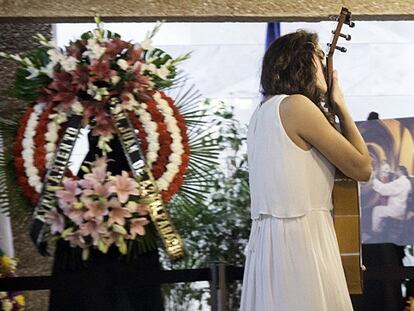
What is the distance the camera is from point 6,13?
168 inches

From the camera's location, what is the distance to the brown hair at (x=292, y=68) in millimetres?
3203

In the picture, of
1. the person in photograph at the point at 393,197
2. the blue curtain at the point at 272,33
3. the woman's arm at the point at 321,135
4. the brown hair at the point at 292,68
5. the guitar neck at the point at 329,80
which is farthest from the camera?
the blue curtain at the point at 272,33

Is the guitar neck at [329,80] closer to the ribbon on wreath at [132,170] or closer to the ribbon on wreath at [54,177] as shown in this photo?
the ribbon on wreath at [132,170]

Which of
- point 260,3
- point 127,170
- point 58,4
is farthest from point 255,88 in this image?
point 127,170

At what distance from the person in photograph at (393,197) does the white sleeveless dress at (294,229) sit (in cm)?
151

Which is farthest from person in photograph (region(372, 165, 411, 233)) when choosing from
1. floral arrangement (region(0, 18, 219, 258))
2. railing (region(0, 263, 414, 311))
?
floral arrangement (region(0, 18, 219, 258))

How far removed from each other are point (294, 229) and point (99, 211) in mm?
809

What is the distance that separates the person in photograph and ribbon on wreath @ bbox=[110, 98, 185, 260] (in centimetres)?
144

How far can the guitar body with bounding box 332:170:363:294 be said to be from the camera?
128 inches

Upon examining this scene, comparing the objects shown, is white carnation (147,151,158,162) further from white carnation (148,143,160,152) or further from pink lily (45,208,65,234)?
pink lily (45,208,65,234)

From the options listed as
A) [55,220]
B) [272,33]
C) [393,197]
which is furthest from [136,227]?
[272,33]

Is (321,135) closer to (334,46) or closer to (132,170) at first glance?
(334,46)

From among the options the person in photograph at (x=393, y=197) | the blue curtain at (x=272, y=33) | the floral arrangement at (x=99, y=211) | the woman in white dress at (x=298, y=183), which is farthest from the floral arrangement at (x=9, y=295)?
the blue curtain at (x=272, y=33)

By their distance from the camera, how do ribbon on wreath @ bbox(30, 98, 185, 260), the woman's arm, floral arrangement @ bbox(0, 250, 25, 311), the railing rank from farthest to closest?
1. floral arrangement @ bbox(0, 250, 25, 311)
2. the railing
3. ribbon on wreath @ bbox(30, 98, 185, 260)
4. the woman's arm
